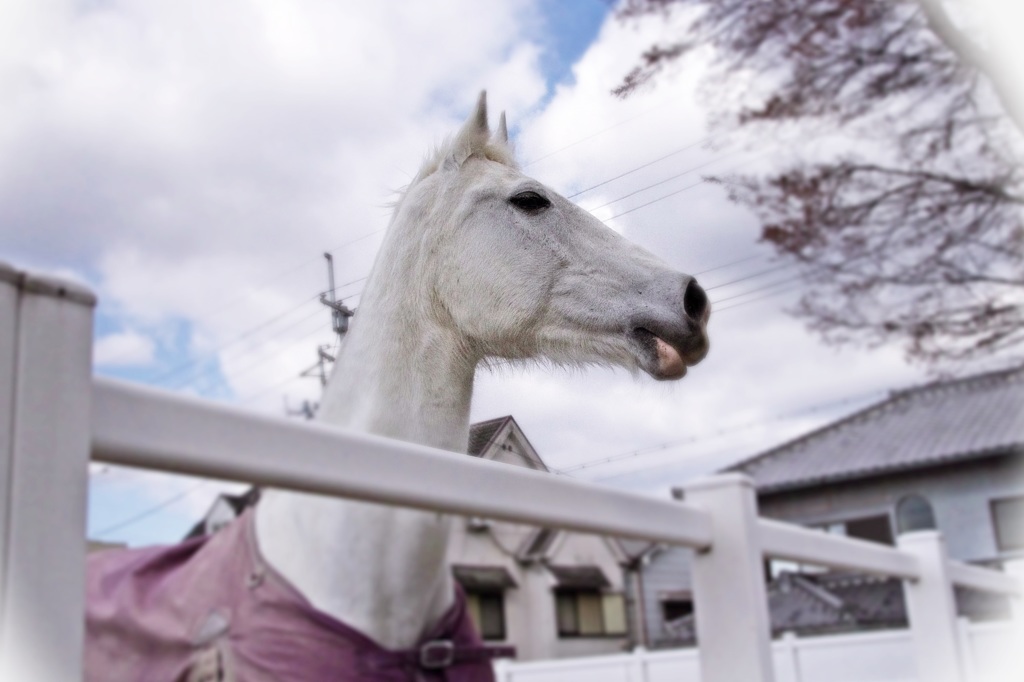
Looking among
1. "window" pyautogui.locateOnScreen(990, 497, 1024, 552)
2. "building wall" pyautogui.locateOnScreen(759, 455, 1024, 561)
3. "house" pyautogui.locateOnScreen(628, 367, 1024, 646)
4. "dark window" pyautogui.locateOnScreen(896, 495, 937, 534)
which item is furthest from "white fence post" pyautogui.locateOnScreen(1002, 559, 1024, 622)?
"dark window" pyautogui.locateOnScreen(896, 495, 937, 534)

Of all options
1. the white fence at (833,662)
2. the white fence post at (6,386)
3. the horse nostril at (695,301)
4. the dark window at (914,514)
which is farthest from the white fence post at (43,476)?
the dark window at (914,514)

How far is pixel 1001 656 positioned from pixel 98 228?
133cm

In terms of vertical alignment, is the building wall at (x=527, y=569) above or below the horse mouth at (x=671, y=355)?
below

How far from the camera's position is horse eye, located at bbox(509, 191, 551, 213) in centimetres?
38

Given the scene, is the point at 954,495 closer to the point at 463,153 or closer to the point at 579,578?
the point at 579,578

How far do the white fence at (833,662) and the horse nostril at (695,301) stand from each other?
0.68 metres

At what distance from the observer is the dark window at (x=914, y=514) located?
5.67 meters

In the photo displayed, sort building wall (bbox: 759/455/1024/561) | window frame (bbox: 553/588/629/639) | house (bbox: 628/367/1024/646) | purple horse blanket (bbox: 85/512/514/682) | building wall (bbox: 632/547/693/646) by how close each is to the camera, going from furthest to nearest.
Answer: building wall (bbox: 759/455/1024/561), house (bbox: 628/367/1024/646), building wall (bbox: 632/547/693/646), window frame (bbox: 553/588/629/639), purple horse blanket (bbox: 85/512/514/682)

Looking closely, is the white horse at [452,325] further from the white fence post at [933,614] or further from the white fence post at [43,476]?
the white fence post at [933,614]

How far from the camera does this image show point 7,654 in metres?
0.24

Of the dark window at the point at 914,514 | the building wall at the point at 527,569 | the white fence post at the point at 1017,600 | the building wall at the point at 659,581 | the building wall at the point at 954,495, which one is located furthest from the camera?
the dark window at the point at 914,514

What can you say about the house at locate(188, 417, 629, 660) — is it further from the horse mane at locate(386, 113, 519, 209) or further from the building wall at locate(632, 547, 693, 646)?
the building wall at locate(632, 547, 693, 646)

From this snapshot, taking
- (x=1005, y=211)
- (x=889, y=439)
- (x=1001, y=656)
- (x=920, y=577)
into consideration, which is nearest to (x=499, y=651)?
(x=920, y=577)

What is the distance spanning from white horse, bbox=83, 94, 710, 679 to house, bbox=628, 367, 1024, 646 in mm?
4089
